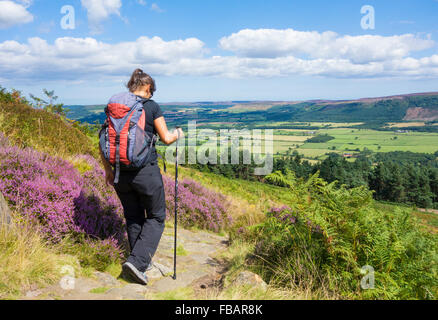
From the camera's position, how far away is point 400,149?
112 metres

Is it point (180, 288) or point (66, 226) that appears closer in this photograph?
point (180, 288)

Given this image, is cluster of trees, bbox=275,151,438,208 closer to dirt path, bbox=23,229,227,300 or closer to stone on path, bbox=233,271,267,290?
dirt path, bbox=23,229,227,300

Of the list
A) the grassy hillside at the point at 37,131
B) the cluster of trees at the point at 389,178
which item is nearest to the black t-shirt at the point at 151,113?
the grassy hillside at the point at 37,131

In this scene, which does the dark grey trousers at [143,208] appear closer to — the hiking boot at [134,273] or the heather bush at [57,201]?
the hiking boot at [134,273]

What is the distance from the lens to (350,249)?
11.2ft

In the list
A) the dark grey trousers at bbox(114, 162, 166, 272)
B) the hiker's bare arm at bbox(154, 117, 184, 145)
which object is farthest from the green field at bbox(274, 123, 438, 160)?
the hiker's bare arm at bbox(154, 117, 184, 145)

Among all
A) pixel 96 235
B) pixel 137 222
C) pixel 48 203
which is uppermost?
pixel 48 203

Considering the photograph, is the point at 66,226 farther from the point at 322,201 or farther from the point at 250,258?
the point at 322,201

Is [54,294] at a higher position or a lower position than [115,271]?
higher
